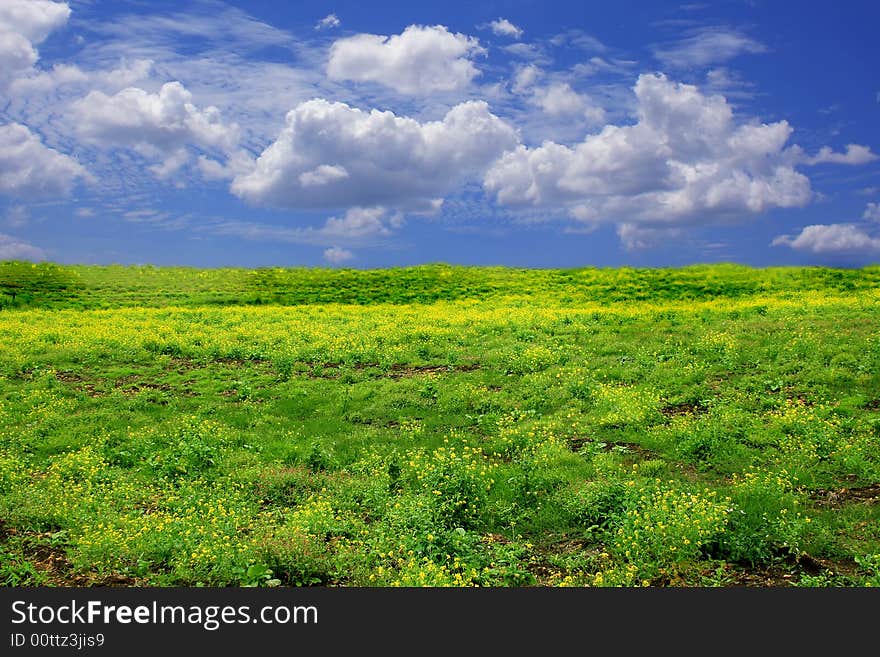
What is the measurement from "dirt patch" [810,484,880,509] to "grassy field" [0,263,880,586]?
0.08m

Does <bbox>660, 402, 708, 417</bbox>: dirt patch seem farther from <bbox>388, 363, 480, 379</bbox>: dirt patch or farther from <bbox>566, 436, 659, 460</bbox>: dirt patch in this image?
<bbox>388, 363, 480, 379</bbox>: dirt patch

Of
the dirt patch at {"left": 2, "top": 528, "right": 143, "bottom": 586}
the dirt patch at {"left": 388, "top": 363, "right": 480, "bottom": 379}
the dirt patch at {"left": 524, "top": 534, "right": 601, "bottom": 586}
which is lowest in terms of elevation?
the dirt patch at {"left": 2, "top": 528, "right": 143, "bottom": 586}

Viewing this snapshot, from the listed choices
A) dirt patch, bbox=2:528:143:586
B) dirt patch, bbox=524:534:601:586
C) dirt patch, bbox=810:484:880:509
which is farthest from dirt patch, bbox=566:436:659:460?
dirt patch, bbox=2:528:143:586

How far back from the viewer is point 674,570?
10422 millimetres

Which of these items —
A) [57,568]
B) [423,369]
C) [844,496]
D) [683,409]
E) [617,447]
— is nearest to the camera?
[57,568]

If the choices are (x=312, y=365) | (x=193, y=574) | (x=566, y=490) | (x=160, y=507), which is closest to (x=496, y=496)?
(x=566, y=490)

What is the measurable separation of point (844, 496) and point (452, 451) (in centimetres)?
820

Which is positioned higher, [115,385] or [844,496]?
[115,385]

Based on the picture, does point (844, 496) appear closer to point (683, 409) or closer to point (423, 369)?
point (683, 409)

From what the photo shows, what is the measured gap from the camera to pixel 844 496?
1317 centimetres

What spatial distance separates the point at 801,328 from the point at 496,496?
57.0ft

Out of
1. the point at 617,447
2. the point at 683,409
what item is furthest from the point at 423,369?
the point at 617,447

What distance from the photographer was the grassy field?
10.9 m

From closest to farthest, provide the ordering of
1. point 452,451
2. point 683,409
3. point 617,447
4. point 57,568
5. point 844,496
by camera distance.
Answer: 1. point 57,568
2. point 844,496
3. point 452,451
4. point 617,447
5. point 683,409
